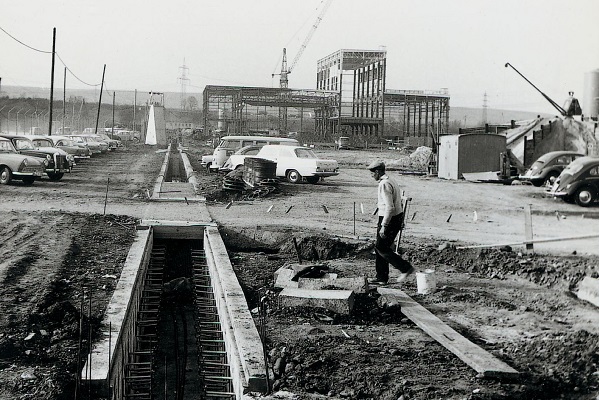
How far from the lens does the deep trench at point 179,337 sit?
8.12m

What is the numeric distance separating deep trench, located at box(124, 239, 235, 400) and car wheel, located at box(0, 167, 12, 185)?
10.4 meters

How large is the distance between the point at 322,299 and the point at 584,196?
45.5 ft

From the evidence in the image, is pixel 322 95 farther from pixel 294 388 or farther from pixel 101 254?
pixel 294 388

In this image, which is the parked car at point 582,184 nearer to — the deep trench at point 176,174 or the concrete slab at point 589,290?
the concrete slab at point 589,290

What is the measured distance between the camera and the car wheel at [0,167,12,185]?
73.7 ft

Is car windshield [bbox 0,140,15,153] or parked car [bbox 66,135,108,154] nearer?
car windshield [bbox 0,140,15,153]

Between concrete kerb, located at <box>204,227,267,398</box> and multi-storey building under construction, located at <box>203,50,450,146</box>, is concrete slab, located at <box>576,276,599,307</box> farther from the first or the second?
multi-storey building under construction, located at <box>203,50,450,146</box>

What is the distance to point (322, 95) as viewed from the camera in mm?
88438

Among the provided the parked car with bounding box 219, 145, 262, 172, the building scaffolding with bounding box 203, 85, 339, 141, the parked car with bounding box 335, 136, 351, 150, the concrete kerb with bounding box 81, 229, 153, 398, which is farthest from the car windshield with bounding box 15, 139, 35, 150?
the building scaffolding with bounding box 203, 85, 339, 141

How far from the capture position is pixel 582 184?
1984 centimetres

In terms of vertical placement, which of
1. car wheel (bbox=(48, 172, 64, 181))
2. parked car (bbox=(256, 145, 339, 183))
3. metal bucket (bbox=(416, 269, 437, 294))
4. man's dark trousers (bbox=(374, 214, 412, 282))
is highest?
parked car (bbox=(256, 145, 339, 183))

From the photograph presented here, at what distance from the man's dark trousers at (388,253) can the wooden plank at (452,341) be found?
0.61m

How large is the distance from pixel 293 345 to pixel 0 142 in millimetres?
19400

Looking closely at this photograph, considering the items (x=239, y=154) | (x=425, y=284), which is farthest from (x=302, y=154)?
(x=425, y=284)
